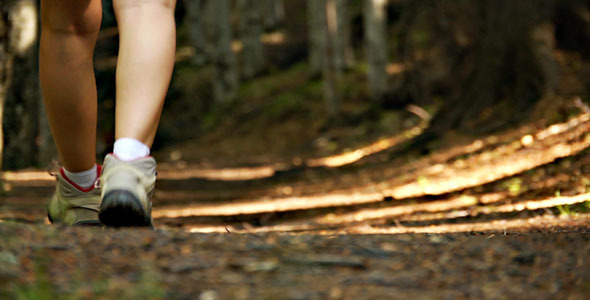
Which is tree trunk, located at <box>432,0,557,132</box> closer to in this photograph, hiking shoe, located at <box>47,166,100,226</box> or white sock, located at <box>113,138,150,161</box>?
hiking shoe, located at <box>47,166,100,226</box>

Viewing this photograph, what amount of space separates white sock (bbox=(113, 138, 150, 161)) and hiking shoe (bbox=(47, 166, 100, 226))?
1.78 ft

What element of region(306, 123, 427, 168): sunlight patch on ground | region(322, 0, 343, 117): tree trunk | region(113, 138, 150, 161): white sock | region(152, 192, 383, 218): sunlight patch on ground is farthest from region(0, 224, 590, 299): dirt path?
region(322, 0, 343, 117): tree trunk

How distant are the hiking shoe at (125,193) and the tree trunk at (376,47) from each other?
13399 millimetres

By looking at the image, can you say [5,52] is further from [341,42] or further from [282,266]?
[341,42]

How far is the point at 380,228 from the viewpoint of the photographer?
341 cm

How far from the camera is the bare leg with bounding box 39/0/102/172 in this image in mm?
2508

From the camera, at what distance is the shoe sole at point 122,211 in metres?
2.11

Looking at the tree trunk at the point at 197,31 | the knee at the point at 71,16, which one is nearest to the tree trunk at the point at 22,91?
the knee at the point at 71,16

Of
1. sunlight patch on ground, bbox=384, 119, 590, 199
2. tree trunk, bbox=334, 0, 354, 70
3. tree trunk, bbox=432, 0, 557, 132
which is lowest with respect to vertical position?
sunlight patch on ground, bbox=384, 119, 590, 199

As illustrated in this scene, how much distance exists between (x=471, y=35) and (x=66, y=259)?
21.4 ft

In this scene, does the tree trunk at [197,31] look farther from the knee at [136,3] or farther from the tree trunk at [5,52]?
the knee at [136,3]

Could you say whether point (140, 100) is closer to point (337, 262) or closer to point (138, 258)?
point (138, 258)

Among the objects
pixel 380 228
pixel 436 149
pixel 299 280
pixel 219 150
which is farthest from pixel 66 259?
pixel 219 150

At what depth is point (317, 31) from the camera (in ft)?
62.0
